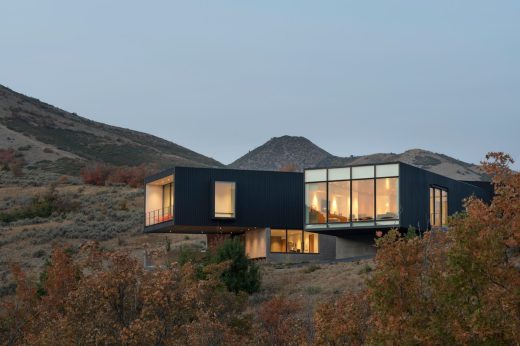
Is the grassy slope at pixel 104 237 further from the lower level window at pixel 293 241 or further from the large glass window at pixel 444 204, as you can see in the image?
the large glass window at pixel 444 204

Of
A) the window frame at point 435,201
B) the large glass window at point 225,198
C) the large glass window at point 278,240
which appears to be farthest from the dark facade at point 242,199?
the window frame at point 435,201

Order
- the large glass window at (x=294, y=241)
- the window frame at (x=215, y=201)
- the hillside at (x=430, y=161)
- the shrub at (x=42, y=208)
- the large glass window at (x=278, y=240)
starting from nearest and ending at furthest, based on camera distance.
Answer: the window frame at (x=215, y=201)
the large glass window at (x=278, y=240)
the large glass window at (x=294, y=241)
the shrub at (x=42, y=208)
the hillside at (x=430, y=161)

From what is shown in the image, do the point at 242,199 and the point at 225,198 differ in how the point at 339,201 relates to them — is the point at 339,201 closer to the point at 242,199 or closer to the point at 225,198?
the point at 242,199

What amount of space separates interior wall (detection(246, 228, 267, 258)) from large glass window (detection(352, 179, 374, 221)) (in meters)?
7.66

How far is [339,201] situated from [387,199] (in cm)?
262

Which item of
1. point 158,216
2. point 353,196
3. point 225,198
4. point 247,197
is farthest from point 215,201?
point 353,196

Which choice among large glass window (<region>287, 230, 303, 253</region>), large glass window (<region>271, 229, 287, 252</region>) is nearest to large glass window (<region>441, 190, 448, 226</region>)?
large glass window (<region>287, 230, 303, 253</region>)

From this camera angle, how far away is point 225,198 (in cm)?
5619

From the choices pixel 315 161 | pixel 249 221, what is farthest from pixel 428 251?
pixel 315 161

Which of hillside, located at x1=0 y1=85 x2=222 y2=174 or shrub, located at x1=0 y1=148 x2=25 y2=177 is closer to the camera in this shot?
shrub, located at x1=0 y1=148 x2=25 y2=177

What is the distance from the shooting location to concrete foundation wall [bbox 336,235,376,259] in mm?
52656

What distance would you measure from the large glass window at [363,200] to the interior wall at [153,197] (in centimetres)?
1366

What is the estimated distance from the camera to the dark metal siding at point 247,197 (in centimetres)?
5550

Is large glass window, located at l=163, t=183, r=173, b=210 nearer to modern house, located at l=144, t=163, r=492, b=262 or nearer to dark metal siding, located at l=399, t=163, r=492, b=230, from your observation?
modern house, located at l=144, t=163, r=492, b=262
